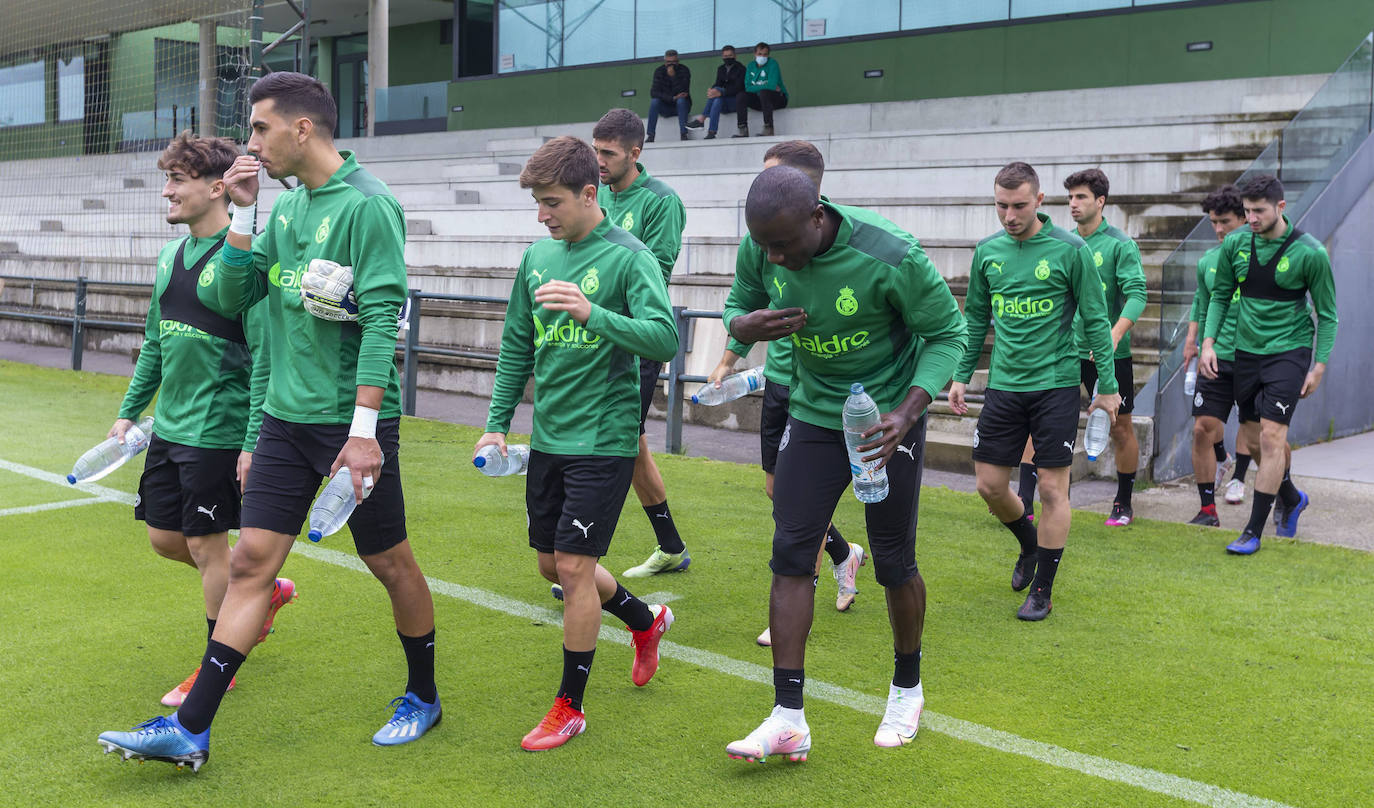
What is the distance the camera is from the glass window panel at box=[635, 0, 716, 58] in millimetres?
21188

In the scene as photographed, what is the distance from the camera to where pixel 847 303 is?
375cm

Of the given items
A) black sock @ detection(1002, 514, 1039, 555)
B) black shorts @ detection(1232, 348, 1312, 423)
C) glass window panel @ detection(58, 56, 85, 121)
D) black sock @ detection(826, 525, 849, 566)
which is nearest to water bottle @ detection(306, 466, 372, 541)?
black sock @ detection(826, 525, 849, 566)

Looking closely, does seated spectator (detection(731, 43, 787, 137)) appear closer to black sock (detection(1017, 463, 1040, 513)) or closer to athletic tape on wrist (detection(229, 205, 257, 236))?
black sock (detection(1017, 463, 1040, 513))

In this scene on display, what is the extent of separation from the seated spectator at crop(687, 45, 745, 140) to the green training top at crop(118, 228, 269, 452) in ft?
50.0

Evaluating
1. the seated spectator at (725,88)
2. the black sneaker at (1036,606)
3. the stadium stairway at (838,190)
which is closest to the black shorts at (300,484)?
the black sneaker at (1036,606)

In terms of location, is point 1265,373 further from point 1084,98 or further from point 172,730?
point 1084,98

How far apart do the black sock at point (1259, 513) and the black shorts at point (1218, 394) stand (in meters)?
0.91

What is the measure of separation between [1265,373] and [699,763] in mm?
5002

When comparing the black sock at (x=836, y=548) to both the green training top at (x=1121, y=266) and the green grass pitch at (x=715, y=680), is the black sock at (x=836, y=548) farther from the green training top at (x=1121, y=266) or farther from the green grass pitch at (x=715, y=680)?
the green training top at (x=1121, y=266)

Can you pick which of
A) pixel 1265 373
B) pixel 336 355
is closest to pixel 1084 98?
pixel 1265 373

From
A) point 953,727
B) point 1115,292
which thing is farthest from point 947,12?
point 953,727

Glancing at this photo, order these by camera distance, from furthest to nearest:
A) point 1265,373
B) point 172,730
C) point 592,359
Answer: point 1265,373
point 592,359
point 172,730

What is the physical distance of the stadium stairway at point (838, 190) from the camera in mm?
11883

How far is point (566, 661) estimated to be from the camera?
13.3 feet
